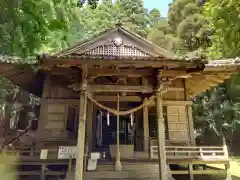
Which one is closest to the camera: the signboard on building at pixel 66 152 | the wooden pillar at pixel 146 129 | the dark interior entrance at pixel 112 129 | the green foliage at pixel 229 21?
the signboard on building at pixel 66 152

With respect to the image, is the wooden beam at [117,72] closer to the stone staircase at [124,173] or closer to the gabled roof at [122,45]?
the gabled roof at [122,45]

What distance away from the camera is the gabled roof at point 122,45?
375 inches

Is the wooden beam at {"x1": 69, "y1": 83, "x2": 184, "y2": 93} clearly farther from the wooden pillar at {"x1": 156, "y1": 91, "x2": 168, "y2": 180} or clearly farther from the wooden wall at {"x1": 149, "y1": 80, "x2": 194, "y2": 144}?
the wooden wall at {"x1": 149, "y1": 80, "x2": 194, "y2": 144}

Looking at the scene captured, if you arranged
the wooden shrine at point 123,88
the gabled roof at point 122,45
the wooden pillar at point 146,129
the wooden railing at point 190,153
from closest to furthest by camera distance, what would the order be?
1. the wooden shrine at point 123,88
2. the wooden railing at point 190,153
3. the wooden pillar at point 146,129
4. the gabled roof at point 122,45

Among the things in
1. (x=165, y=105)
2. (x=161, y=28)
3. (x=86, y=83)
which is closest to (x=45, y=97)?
(x=86, y=83)

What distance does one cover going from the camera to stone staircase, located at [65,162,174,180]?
22.6 feet

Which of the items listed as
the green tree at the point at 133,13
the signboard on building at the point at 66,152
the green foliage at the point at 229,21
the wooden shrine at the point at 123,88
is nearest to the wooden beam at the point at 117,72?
the wooden shrine at the point at 123,88

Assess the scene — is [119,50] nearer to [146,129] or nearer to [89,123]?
[89,123]

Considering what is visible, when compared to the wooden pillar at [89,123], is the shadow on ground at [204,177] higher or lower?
lower

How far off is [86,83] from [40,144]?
13.9 ft

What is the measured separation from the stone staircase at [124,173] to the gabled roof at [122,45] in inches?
191

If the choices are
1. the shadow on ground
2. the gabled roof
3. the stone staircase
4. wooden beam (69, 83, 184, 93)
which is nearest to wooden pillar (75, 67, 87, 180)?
wooden beam (69, 83, 184, 93)

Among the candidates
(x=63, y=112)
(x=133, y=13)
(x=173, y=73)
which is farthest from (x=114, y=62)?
(x=133, y=13)

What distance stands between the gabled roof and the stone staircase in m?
4.86
